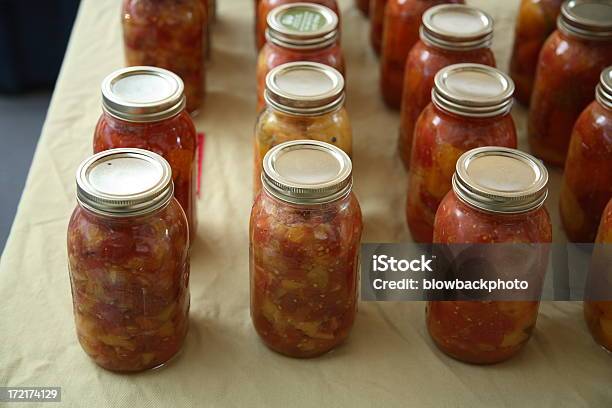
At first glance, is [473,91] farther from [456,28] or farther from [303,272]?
[303,272]

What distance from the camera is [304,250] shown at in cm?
90

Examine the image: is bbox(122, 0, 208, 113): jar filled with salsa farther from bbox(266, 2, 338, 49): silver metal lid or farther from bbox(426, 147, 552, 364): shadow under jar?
bbox(426, 147, 552, 364): shadow under jar

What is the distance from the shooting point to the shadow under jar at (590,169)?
1.09m

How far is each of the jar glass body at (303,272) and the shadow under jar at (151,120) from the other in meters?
0.17

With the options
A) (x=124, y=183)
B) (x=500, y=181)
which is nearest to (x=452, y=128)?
(x=500, y=181)

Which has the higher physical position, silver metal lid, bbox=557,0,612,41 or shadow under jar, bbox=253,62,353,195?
silver metal lid, bbox=557,0,612,41

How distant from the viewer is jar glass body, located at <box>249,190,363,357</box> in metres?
0.91

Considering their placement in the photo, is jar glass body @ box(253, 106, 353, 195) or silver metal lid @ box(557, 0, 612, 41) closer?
jar glass body @ box(253, 106, 353, 195)

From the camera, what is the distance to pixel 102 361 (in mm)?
951

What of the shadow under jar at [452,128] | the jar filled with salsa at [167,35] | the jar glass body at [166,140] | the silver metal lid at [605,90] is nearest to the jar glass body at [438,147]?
the shadow under jar at [452,128]

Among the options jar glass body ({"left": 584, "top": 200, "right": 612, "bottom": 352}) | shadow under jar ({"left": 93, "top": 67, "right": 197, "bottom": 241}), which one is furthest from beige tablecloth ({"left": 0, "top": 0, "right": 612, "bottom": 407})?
shadow under jar ({"left": 93, "top": 67, "right": 197, "bottom": 241})

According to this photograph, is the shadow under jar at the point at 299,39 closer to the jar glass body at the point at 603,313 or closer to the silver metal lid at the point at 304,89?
the silver metal lid at the point at 304,89

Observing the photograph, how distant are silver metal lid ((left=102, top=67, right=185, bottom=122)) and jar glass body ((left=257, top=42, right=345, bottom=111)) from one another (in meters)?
0.16

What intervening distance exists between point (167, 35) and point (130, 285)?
1.81ft
